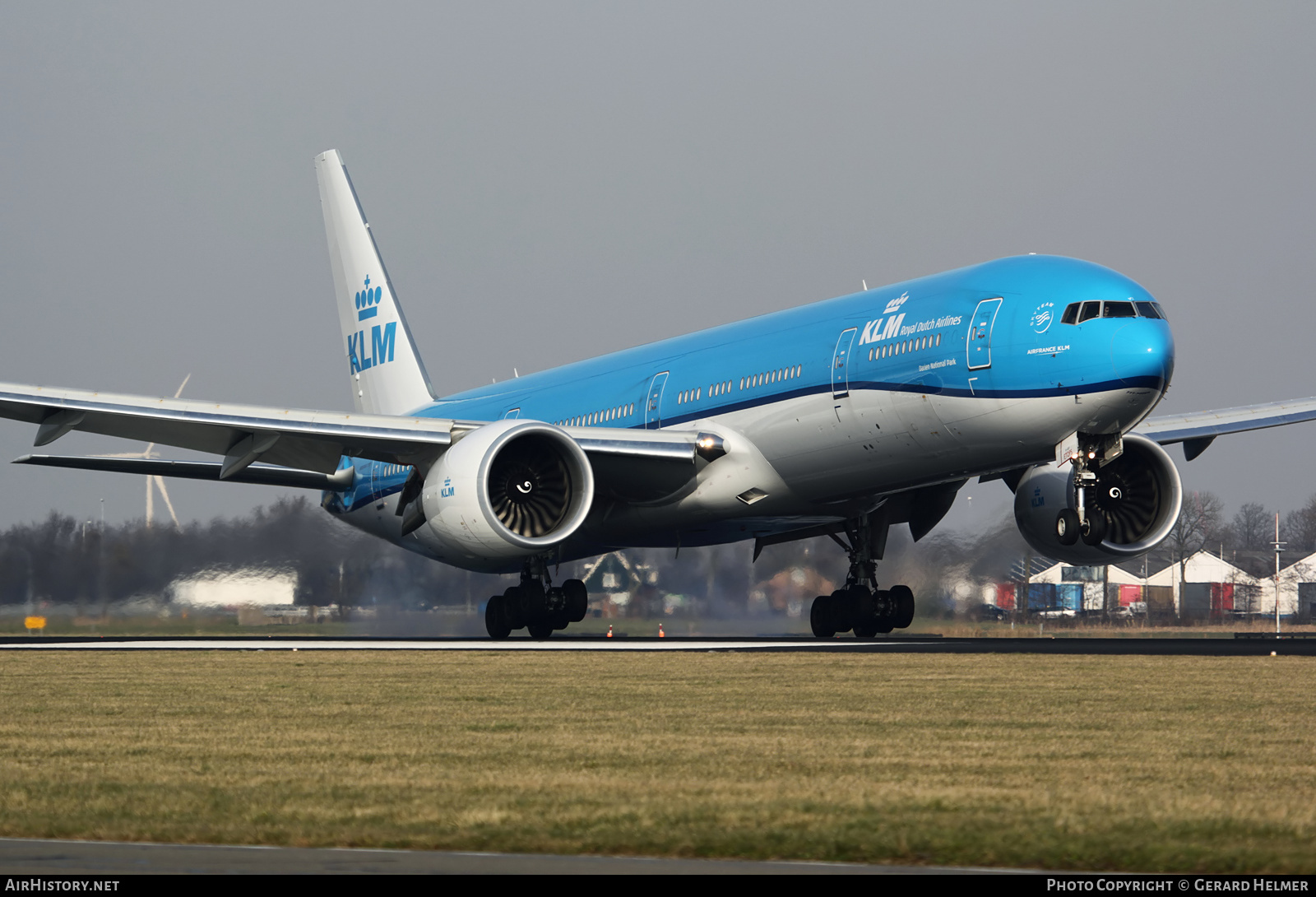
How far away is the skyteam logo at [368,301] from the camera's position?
4109 cm

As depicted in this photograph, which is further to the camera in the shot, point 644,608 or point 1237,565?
point 1237,565

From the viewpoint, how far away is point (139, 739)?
12.0 meters

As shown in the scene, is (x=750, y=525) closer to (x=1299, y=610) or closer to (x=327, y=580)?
(x=327, y=580)

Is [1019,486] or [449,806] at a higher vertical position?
[1019,486]

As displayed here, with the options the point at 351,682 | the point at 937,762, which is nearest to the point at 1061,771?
the point at 937,762

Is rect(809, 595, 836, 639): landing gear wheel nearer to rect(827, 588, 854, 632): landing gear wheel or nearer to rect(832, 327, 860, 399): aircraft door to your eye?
rect(827, 588, 854, 632): landing gear wheel

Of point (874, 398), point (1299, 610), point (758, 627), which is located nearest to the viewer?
point (874, 398)

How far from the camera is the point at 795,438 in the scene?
28312 mm

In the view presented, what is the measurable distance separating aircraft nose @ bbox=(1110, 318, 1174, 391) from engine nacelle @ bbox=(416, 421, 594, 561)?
8765 millimetres

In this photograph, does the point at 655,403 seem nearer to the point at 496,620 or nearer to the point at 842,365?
the point at 496,620

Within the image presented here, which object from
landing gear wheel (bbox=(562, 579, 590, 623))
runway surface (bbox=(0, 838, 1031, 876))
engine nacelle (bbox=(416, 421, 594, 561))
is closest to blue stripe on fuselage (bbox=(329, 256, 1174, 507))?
landing gear wheel (bbox=(562, 579, 590, 623))

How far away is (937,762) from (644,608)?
1112 inches

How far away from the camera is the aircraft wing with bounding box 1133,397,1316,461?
3216 centimetres

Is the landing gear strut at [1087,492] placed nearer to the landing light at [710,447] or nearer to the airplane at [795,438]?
the airplane at [795,438]
